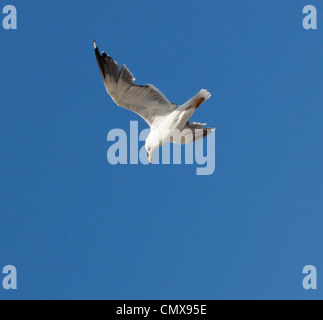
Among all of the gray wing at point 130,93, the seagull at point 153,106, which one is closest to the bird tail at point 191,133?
the seagull at point 153,106

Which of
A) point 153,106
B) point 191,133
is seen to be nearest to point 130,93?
point 153,106

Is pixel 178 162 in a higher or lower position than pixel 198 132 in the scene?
lower

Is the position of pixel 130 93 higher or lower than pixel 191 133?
higher

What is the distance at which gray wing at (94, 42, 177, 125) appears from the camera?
32.1ft

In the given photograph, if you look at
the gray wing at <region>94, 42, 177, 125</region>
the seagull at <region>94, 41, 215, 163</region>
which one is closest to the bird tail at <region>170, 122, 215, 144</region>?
the seagull at <region>94, 41, 215, 163</region>

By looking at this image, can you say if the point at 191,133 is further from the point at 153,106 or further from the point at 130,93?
the point at 130,93

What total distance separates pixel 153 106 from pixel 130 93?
488 millimetres

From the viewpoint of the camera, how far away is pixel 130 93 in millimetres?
10031
